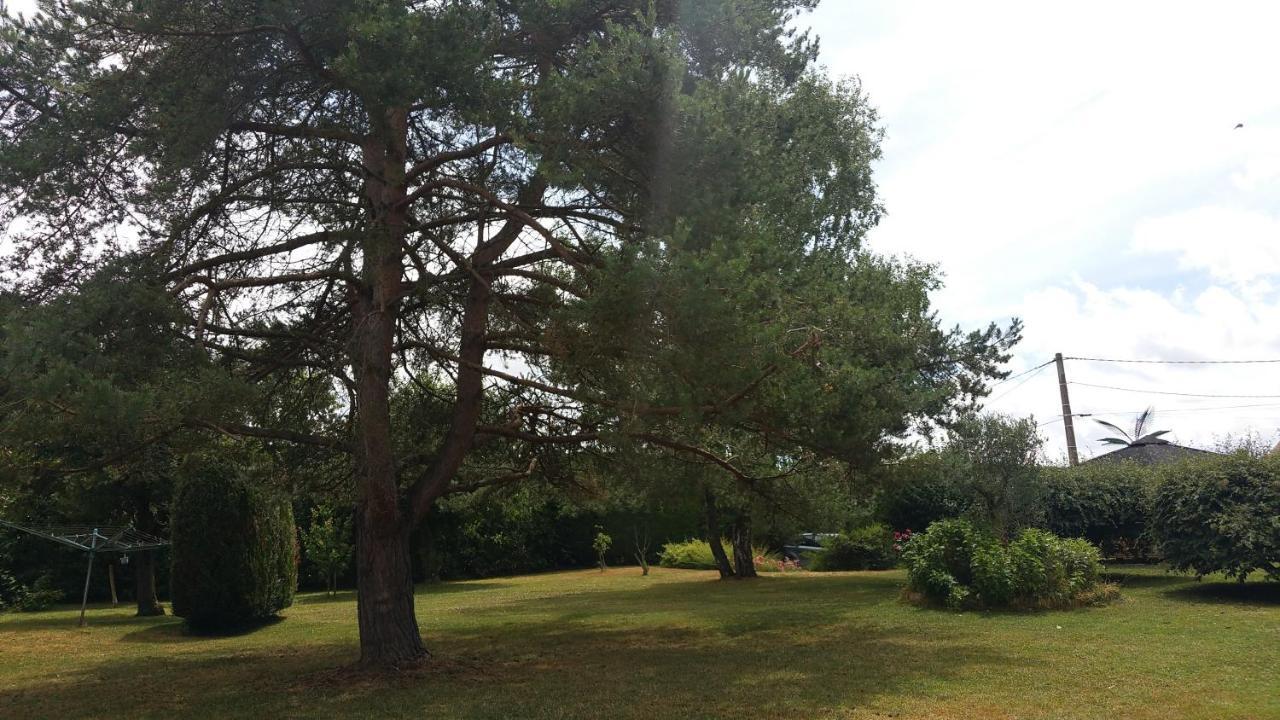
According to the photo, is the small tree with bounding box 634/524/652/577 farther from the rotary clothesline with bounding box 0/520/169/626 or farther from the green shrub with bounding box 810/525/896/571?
the rotary clothesline with bounding box 0/520/169/626

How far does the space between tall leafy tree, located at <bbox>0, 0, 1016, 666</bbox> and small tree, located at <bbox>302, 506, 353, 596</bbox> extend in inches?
475

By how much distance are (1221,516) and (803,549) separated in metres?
16.1

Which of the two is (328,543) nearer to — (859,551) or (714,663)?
(859,551)

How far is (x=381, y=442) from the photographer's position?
9.44 metres

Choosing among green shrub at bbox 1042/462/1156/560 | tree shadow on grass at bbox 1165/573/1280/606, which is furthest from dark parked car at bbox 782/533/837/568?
tree shadow on grass at bbox 1165/573/1280/606

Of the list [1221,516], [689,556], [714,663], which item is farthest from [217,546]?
[689,556]

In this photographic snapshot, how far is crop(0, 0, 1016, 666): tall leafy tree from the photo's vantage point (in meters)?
7.82

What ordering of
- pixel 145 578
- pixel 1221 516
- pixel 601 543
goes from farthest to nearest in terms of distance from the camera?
pixel 601 543, pixel 145 578, pixel 1221 516

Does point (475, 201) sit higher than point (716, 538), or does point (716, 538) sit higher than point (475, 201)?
point (475, 201)

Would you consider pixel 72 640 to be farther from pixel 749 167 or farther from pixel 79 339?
pixel 749 167

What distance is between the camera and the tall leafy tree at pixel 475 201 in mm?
7816

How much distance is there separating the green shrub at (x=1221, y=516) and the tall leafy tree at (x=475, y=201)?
21.3 ft

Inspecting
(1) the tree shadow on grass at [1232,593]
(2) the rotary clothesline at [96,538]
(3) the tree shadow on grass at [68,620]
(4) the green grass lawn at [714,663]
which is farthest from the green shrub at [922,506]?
(3) the tree shadow on grass at [68,620]

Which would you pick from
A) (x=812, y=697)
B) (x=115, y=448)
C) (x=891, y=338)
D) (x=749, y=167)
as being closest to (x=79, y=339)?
(x=115, y=448)
